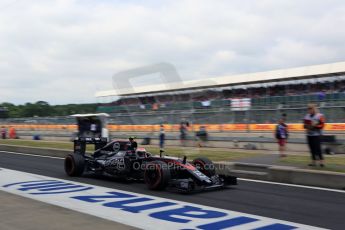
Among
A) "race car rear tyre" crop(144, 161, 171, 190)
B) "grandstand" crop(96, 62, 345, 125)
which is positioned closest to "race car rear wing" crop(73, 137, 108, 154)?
"race car rear tyre" crop(144, 161, 171, 190)

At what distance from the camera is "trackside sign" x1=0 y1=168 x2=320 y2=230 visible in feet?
21.7

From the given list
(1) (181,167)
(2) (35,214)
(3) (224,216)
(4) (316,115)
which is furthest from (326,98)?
(2) (35,214)

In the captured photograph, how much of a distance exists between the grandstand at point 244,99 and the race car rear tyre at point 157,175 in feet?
37.9

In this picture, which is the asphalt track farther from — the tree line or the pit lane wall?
the tree line

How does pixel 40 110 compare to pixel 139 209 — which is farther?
pixel 40 110

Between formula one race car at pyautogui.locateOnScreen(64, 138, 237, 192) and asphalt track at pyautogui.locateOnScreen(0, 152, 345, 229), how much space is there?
22cm

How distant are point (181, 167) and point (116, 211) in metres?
2.47

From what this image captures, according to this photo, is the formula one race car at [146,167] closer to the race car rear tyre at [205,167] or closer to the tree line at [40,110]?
the race car rear tyre at [205,167]

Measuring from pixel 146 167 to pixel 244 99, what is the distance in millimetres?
17041

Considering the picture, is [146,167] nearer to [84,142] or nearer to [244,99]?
[84,142]

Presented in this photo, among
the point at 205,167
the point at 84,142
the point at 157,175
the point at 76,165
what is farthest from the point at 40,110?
the point at 157,175

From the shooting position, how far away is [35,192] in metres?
9.52

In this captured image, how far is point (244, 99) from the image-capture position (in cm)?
2616

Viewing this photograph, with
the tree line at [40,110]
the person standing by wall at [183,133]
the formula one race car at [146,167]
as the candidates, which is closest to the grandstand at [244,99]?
the person standing by wall at [183,133]
